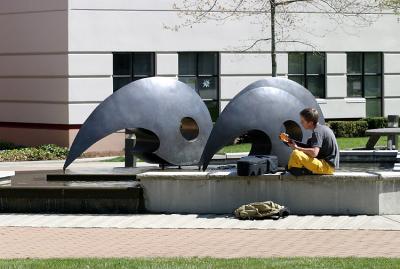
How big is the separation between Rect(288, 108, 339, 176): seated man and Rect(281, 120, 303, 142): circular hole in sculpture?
6.44 ft

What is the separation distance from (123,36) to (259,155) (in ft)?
51.2

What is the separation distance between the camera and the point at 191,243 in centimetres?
1440

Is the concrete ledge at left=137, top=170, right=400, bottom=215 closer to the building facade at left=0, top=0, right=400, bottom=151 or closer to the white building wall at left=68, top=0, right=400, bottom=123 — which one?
the building facade at left=0, top=0, right=400, bottom=151

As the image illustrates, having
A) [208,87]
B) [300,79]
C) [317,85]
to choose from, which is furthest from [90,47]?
[317,85]

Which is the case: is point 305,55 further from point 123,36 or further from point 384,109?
point 123,36

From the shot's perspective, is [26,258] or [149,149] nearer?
[26,258]

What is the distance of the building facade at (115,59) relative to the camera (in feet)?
108

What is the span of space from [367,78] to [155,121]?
20.2m

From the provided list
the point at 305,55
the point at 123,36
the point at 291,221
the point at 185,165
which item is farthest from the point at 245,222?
the point at 305,55

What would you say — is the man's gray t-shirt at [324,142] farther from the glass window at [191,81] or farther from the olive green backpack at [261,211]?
the glass window at [191,81]

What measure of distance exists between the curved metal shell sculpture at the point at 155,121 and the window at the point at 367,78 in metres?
18.6

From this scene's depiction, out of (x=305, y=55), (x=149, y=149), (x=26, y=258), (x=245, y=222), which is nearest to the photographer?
(x=26, y=258)

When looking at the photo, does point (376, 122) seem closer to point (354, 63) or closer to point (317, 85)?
point (317, 85)

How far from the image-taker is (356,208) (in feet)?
56.0
